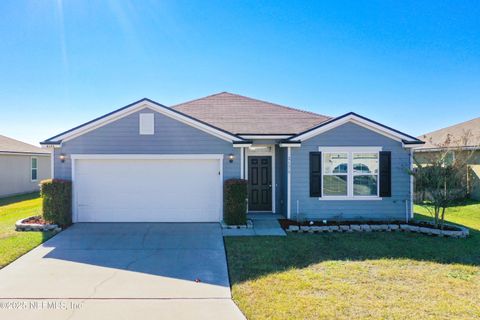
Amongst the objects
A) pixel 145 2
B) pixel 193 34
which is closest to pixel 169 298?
pixel 145 2

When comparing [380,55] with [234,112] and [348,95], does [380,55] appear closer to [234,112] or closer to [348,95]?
[348,95]

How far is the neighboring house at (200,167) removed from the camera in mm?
9555

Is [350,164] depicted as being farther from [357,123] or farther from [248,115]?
[248,115]

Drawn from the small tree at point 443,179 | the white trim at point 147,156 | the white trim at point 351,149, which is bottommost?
the small tree at point 443,179

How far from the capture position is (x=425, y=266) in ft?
19.5

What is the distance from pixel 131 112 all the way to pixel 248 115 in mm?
5061

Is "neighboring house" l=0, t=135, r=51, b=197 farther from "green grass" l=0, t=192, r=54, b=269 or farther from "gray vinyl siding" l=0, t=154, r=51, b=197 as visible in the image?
"green grass" l=0, t=192, r=54, b=269

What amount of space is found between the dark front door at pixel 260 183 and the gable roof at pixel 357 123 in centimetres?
184

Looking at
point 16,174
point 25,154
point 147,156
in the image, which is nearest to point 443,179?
point 147,156

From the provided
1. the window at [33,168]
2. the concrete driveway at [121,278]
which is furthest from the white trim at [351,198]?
the window at [33,168]

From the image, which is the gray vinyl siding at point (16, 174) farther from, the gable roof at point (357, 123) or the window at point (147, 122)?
the gable roof at point (357, 123)

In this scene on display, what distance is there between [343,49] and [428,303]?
1080 cm

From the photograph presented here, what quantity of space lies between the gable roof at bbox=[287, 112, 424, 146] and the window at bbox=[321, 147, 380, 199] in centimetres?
75

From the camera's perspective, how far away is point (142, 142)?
9.58 m
